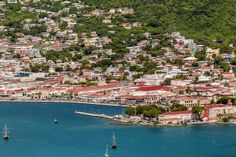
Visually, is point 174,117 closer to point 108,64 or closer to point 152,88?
point 152,88

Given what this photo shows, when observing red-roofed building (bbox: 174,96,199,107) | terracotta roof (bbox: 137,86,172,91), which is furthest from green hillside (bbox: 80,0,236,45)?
red-roofed building (bbox: 174,96,199,107)

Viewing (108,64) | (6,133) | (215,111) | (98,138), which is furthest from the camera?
(108,64)

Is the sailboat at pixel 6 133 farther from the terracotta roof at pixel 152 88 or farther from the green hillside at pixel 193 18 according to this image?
the green hillside at pixel 193 18

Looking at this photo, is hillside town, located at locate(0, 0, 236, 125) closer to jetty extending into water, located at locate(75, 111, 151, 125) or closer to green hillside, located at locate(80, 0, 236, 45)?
jetty extending into water, located at locate(75, 111, 151, 125)

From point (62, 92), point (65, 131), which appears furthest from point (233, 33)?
point (65, 131)

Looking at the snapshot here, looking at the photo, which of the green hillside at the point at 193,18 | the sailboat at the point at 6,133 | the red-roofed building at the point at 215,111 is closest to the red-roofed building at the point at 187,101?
the red-roofed building at the point at 215,111

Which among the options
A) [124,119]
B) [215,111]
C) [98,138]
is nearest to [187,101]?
[215,111]

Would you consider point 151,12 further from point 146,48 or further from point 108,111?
point 108,111
